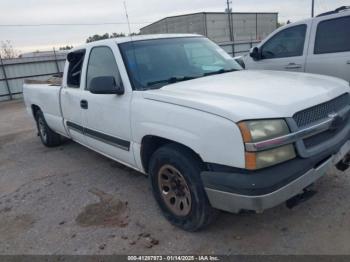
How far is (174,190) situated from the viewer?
3076 mm

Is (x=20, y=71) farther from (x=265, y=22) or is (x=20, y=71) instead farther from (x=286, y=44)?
(x=265, y=22)

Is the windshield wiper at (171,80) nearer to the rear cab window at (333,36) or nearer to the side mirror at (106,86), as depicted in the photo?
the side mirror at (106,86)

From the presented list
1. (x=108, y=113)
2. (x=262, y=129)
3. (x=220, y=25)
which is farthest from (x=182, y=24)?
(x=262, y=129)

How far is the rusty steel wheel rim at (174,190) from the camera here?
116 inches

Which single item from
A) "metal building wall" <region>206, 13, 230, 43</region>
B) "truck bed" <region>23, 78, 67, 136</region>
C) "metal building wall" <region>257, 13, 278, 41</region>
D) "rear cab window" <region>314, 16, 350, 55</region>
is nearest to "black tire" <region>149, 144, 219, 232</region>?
"truck bed" <region>23, 78, 67, 136</region>

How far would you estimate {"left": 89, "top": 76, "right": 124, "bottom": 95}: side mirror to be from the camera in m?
3.31

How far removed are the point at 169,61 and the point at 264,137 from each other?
1.73 meters

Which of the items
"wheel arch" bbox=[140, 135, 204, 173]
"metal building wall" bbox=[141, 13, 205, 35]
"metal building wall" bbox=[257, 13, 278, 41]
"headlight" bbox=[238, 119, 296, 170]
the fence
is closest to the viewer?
"headlight" bbox=[238, 119, 296, 170]

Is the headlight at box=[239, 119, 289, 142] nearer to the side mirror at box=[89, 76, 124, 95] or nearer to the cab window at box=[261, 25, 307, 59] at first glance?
the side mirror at box=[89, 76, 124, 95]

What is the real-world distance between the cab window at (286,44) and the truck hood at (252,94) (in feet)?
8.39

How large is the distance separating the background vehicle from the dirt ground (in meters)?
2.23

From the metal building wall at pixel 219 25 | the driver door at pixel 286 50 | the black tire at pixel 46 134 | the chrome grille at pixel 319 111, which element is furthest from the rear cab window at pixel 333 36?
the metal building wall at pixel 219 25

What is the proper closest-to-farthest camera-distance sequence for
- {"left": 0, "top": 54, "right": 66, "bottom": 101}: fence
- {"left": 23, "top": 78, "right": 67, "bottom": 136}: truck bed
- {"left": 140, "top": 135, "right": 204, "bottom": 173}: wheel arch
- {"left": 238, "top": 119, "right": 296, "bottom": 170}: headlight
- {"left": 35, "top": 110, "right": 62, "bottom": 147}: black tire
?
{"left": 238, "top": 119, "right": 296, "bottom": 170}: headlight < {"left": 140, "top": 135, "right": 204, "bottom": 173}: wheel arch < {"left": 23, "top": 78, "right": 67, "bottom": 136}: truck bed < {"left": 35, "top": 110, "right": 62, "bottom": 147}: black tire < {"left": 0, "top": 54, "right": 66, "bottom": 101}: fence

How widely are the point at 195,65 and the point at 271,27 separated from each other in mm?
48631
